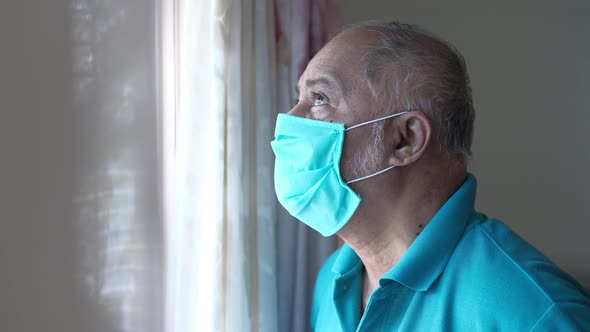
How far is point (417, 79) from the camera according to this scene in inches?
48.1

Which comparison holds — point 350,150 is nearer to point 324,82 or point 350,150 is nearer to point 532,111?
A: point 324,82

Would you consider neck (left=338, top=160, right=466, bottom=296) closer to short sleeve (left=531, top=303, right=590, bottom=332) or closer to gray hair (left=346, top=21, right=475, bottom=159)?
gray hair (left=346, top=21, right=475, bottom=159)

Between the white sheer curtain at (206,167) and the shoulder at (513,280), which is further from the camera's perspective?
the white sheer curtain at (206,167)

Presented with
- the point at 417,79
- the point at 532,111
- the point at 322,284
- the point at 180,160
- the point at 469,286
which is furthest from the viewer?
the point at 532,111

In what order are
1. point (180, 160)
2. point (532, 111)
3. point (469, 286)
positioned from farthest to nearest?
point (532, 111) < point (180, 160) < point (469, 286)

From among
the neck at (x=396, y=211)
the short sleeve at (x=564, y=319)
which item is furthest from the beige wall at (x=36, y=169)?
the short sleeve at (x=564, y=319)

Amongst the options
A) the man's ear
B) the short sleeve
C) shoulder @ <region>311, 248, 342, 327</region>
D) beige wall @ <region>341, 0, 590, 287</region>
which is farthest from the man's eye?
beige wall @ <region>341, 0, 590, 287</region>

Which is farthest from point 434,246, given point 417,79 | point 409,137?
point 417,79

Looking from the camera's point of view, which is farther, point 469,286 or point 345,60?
point 345,60

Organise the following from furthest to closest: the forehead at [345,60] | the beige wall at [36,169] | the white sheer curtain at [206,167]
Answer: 1. the white sheer curtain at [206,167]
2. the forehead at [345,60]
3. the beige wall at [36,169]

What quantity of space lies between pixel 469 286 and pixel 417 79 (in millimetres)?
415

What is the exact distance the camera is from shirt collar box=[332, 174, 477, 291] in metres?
1.17

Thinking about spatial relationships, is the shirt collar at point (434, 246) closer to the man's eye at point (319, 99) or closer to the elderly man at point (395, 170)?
the elderly man at point (395, 170)

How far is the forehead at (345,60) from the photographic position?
49.2 inches
